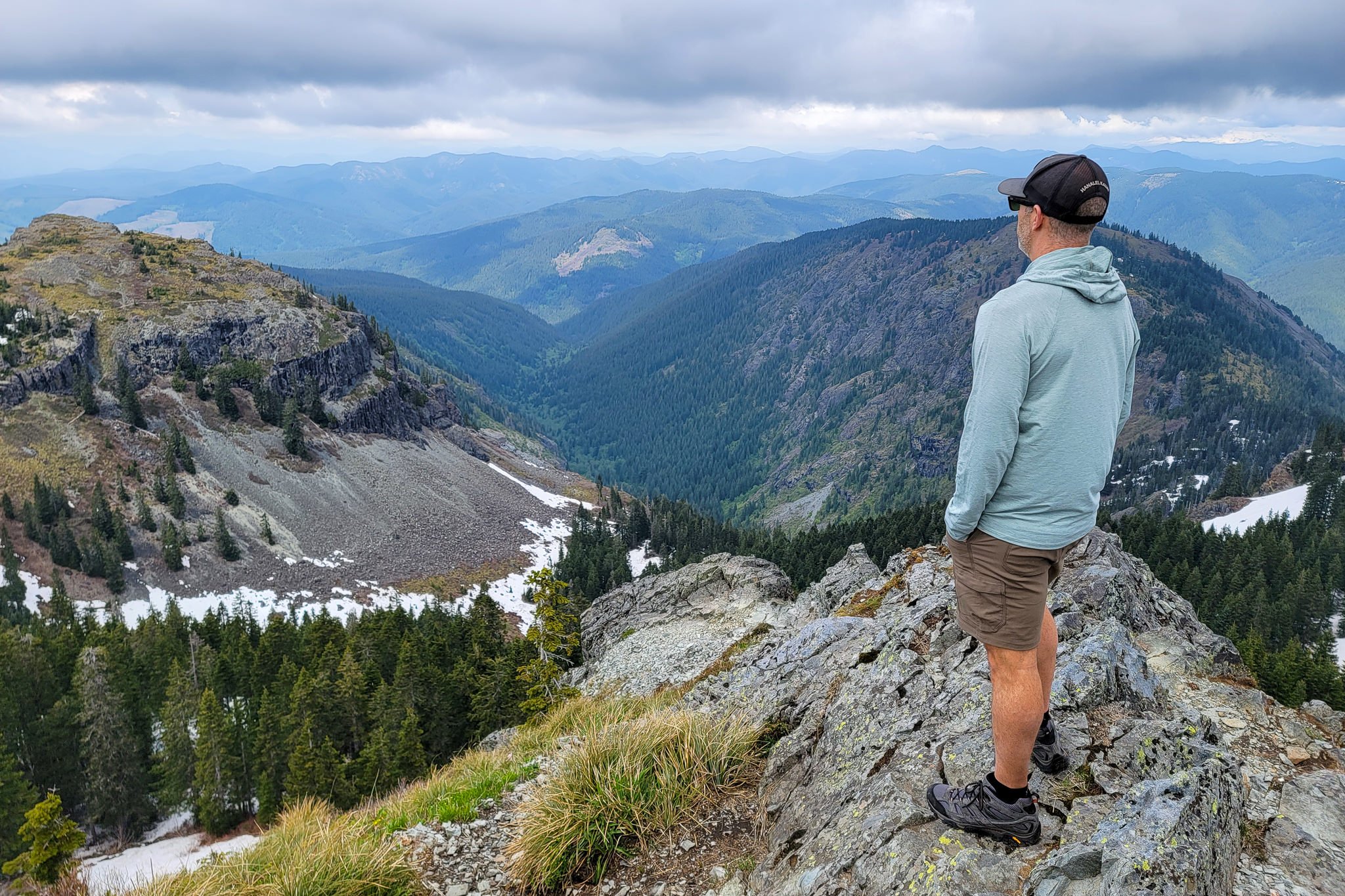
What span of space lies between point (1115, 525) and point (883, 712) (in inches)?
4100

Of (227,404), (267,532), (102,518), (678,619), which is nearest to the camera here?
(678,619)

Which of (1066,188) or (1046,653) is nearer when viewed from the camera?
(1066,188)

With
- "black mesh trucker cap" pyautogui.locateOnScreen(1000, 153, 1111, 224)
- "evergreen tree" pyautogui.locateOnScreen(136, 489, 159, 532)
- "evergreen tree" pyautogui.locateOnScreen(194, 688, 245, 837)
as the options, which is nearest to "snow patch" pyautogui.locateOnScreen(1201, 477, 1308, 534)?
"evergreen tree" pyautogui.locateOnScreen(194, 688, 245, 837)

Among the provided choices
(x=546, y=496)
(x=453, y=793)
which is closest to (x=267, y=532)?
(x=546, y=496)

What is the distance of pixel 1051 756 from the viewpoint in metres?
5.92

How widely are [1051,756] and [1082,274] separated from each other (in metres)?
4.11

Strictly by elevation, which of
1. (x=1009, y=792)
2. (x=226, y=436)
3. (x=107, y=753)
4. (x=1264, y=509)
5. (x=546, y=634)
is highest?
(x=1009, y=792)

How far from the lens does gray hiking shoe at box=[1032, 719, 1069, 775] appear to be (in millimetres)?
5918

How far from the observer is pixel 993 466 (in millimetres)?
4664

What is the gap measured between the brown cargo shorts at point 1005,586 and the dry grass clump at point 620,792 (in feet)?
12.2

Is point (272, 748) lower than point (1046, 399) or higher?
lower

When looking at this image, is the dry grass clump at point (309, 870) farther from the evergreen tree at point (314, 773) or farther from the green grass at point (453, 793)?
the evergreen tree at point (314, 773)

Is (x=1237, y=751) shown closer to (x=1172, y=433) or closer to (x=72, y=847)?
(x=72, y=847)

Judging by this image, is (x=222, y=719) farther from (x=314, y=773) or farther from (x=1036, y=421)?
(x=1036, y=421)
